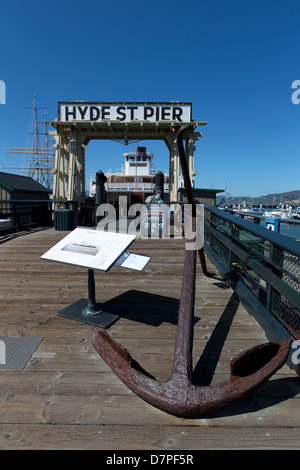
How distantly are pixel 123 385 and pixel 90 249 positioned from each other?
120cm

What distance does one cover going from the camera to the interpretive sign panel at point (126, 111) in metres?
10.8

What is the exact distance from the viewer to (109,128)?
37.8 ft

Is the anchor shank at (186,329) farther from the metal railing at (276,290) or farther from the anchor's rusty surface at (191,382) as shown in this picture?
the metal railing at (276,290)

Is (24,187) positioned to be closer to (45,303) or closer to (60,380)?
(45,303)

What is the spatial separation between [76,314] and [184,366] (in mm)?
1662

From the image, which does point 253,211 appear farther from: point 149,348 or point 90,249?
point 149,348

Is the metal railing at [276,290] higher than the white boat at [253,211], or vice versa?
the white boat at [253,211]

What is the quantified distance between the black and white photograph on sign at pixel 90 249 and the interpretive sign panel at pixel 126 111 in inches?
362

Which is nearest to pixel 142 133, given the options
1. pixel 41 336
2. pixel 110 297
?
pixel 110 297

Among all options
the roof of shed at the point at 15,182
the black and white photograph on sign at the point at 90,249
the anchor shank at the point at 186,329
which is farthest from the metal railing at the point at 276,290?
the roof of shed at the point at 15,182

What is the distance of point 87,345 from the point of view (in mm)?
2379

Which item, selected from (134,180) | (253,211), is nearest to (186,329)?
(134,180)

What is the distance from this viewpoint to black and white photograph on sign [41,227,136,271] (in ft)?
7.91

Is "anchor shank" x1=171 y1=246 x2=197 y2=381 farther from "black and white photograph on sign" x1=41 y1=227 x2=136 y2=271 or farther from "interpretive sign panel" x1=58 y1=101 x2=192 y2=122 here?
"interpretive sign panel" x1=58 y1=101 x2=192 y2=122
